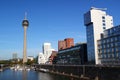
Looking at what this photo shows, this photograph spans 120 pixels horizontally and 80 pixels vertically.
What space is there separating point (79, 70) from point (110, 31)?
118ft

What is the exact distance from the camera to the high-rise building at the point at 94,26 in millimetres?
159438

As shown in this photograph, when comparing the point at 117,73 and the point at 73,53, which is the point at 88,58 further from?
the point at 117,73

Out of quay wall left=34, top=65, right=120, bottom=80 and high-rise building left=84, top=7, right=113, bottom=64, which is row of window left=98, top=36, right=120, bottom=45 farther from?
quay wall left=34, top=65, right=120, bottom=80

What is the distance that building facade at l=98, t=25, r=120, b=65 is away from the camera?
141500mm

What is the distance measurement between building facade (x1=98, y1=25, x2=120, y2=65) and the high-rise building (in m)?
3.56

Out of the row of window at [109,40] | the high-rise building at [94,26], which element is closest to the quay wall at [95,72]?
the high-rise building at [94,26]

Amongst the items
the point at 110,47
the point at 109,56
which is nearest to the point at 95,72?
the point at 109,56

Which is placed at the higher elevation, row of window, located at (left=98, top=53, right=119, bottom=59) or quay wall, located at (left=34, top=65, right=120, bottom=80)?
row of window, located at (left=98, top=53, right=119, bottom=59)

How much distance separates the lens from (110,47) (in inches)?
5822

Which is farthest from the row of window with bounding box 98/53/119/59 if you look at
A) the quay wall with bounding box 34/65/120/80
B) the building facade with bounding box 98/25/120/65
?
the quay wall with bounding box 34/65/120/80

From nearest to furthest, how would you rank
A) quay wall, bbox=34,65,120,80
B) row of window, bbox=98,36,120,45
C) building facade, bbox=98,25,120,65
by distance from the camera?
quay wall, bbox=34,65,120,80
building facade, bbox=98,25,120,65
row of window, bbox=98,36,120,45

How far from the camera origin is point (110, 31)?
6068 inches

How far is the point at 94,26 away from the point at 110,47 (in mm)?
20209

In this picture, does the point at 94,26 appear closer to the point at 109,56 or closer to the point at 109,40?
the point at 109,40
